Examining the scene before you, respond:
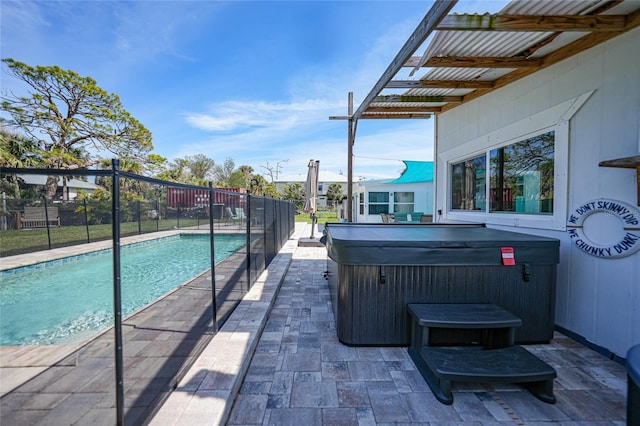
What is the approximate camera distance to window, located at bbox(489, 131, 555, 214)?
3.35 meters

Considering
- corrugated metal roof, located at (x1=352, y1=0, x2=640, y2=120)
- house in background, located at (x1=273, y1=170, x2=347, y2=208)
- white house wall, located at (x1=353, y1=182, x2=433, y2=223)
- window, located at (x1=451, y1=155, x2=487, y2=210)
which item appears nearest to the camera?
corrugated metal roof, located at (x1=352, y1=0, x2=640, y2=120)

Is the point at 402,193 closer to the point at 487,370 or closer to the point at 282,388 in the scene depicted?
the point at 487,370

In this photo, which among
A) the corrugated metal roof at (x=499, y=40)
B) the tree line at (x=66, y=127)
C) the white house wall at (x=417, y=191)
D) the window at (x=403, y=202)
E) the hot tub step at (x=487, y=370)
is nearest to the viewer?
the hot tub step at (x=487, y=370)

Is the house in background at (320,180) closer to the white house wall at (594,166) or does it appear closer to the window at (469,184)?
the window at (469,184)

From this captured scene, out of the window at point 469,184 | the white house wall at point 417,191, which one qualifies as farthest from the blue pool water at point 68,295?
the white house wall at point 417,191

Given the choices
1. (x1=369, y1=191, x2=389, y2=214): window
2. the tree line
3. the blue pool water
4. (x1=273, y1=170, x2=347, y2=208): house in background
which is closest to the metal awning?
the blue pool water

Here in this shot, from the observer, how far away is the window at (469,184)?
4797 millimetres

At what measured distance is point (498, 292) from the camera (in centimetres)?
272

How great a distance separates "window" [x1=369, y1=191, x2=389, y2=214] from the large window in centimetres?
858

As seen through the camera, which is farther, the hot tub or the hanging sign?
the hot tub

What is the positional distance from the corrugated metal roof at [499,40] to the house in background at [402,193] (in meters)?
8.98

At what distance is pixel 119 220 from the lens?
1.39 meters

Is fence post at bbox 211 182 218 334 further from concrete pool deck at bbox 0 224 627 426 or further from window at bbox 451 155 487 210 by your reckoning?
window at bbox 451 155 487 210

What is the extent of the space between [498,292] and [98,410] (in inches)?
121
